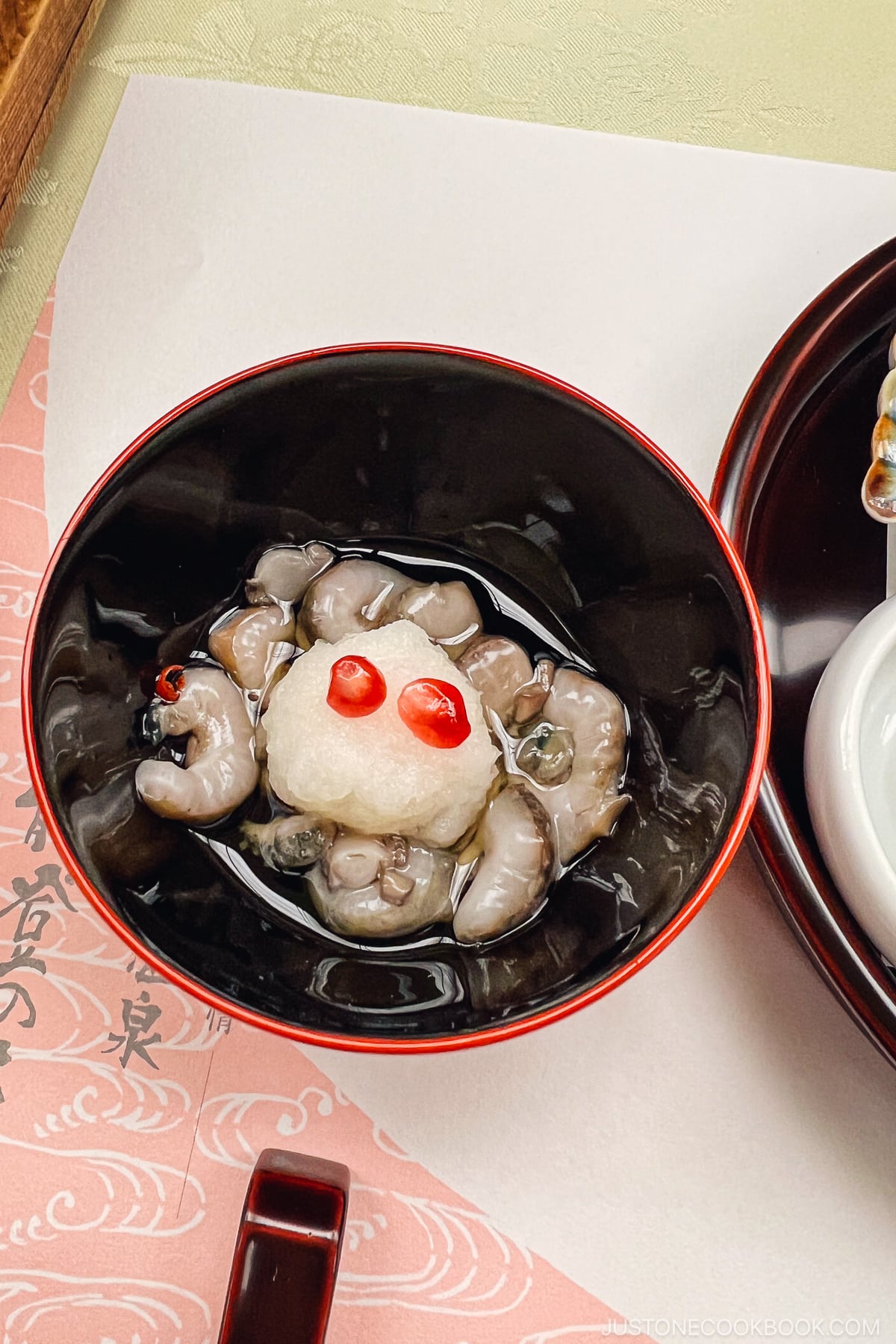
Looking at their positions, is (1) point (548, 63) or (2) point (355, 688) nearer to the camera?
(2) point (355, 688)

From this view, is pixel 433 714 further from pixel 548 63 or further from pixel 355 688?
pixel 548 63

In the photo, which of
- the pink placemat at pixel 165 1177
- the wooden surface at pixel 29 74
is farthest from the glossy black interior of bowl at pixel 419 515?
the wooden surface at pixel 29 74

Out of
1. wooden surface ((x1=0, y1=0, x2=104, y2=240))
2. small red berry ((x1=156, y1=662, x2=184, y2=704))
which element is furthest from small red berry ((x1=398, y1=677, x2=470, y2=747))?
wooden surface ((x1=0, y1=0, x2=104, y2=240))

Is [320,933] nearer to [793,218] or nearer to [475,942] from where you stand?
[475,942]

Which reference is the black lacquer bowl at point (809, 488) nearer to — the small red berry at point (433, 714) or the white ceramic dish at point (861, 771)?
the white ceramic dish at point (861, 771)

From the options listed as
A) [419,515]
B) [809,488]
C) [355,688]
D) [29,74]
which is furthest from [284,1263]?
[29,74]

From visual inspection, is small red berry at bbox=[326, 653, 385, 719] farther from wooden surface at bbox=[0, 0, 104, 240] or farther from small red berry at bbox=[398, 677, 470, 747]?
wooden surface at bbox=[0, 0, 104, 240]
